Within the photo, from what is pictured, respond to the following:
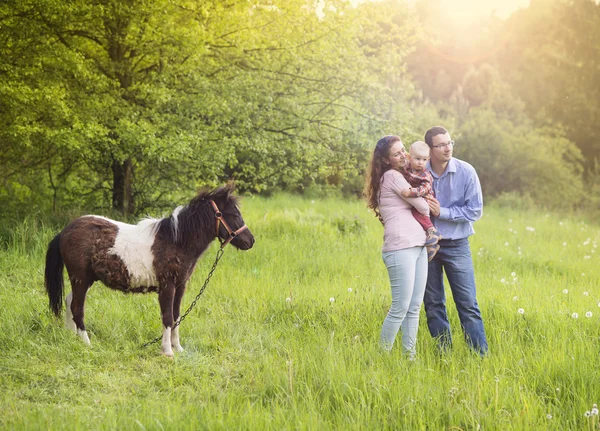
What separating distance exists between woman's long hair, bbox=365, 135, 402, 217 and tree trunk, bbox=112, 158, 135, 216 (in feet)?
22.1

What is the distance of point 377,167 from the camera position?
4961 millimetres

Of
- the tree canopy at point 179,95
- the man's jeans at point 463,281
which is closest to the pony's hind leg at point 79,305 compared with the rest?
the man's jeans at point 463,281

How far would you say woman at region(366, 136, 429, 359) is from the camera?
4.73 meters

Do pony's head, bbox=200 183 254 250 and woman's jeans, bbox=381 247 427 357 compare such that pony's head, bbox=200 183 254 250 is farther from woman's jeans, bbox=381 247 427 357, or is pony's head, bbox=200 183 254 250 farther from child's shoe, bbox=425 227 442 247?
child's shoe, bbox=425 227 442 247

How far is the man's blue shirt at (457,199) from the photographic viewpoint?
16.7 feet

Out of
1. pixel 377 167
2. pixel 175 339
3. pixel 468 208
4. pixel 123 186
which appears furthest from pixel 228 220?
pixel 123 186

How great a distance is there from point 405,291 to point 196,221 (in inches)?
78.8

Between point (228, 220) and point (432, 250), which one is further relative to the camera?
point (228, 220)

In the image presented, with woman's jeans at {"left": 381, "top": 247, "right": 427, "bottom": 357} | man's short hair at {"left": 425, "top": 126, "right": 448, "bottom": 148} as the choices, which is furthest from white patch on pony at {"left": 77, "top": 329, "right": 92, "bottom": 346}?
man's short hair at {"left": 425, "top": 126, "right": 448, "bottom": 148}

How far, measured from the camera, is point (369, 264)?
9.20m

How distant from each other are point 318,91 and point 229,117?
79.6 inches

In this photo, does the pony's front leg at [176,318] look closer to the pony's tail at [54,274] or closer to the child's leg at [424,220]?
the pony's tail at [54,274]

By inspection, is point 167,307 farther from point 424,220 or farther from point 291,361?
point 424,220

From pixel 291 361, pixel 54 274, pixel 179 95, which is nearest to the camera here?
pixel 291 361
